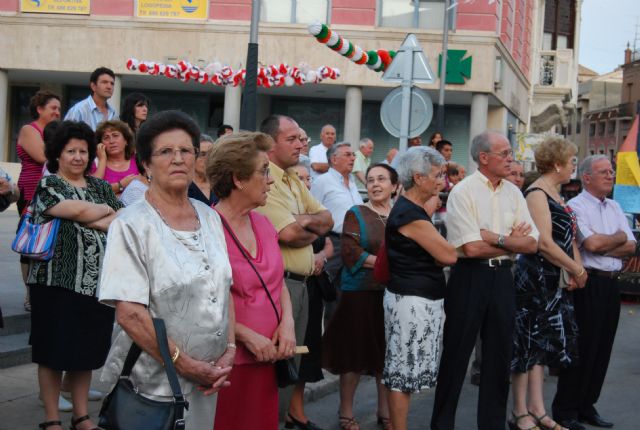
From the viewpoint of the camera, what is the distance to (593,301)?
7375 mm

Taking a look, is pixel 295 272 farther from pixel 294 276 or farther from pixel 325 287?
pixel 325 287

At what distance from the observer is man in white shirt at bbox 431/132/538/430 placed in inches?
250

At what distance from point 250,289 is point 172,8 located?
24541 millimetres

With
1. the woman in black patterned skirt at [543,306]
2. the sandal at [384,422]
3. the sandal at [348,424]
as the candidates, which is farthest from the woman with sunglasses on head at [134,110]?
the woman in black patterned skirt at [543,306]

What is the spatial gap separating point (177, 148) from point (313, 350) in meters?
3.04

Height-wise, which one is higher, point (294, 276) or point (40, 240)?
point (40, 240)

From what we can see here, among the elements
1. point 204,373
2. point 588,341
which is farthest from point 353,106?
point 204,373

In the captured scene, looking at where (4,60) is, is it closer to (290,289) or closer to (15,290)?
(15,290)

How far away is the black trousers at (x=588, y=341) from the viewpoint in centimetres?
738

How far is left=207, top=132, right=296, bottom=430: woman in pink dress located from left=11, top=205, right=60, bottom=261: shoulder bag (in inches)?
64.8

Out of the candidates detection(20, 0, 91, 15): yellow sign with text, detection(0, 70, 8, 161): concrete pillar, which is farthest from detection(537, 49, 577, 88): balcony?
detection(0, 70, 8, 161): concrete pillar

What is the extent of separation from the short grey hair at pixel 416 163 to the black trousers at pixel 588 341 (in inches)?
78.8

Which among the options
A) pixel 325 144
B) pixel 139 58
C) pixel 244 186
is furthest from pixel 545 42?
pixel 244 186

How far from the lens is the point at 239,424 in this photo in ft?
14.1
